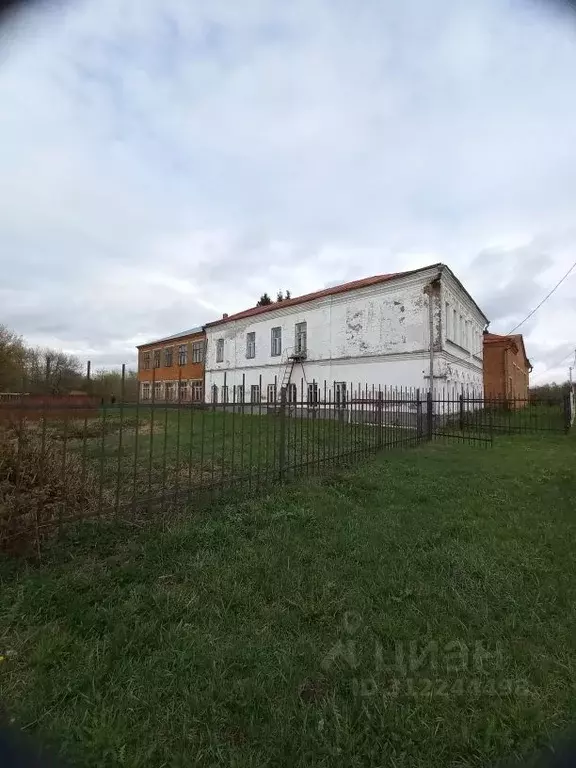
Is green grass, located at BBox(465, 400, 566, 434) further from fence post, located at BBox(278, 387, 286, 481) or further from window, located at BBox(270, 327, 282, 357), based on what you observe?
window, located at BBox(270, 327, 282, 357)

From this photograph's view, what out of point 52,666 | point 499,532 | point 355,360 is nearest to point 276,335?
point 355,360

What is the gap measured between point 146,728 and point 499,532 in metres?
3.60

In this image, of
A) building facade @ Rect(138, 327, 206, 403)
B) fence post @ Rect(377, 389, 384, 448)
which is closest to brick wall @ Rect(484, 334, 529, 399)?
building facade @ Rect(138, 327, 206, 403)

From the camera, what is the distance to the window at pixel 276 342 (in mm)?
24453

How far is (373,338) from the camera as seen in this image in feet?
62.7

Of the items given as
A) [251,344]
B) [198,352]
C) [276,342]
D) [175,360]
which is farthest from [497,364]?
[175,360]

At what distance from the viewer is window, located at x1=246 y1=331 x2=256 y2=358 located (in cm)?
2642

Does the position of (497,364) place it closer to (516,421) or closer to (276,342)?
(516,421)

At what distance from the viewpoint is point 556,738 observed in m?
1.65

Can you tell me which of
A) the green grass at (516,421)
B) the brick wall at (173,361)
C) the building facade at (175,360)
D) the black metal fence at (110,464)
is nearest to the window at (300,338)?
the building facade at (175,360)

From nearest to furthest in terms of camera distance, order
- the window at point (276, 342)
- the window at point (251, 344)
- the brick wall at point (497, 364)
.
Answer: the window at point (276, 342) < the window at point (251, 344) < the brick wall at point (497, 364)

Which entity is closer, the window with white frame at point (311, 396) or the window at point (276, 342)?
the window with white frame at point (311, 396)

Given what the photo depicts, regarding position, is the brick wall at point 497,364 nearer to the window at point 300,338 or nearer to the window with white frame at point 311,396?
the window at point 300,338

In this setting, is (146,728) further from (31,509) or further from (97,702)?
(31,509)
